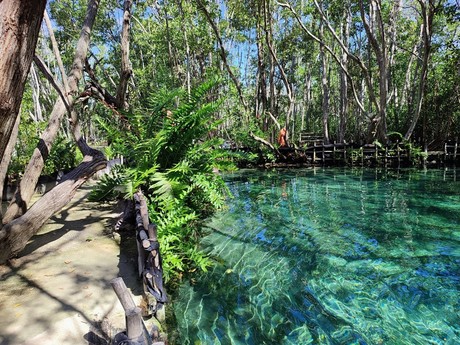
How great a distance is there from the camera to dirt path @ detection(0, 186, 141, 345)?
2.36 metres

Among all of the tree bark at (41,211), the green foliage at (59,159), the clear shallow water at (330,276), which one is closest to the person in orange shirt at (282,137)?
the clear shallow water at (330,276)

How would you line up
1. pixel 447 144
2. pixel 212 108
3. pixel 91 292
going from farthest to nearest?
pixel 447 144 → pixel 212 108 → pixel 91 292

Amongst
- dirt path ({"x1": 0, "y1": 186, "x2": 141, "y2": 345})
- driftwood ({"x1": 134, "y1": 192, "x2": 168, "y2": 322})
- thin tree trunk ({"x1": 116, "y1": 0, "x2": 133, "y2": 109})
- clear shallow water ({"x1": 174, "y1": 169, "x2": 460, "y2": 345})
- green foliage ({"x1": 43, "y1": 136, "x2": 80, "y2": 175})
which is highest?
thin tree trunk ({"x1": 116, "y1": 0, "x2": 133, "y2": 109})

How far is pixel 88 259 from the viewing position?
12.6 feet

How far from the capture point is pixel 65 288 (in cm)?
307

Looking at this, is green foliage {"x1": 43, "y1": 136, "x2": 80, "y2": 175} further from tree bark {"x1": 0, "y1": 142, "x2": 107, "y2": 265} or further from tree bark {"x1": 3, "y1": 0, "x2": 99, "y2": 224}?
tree bark {"x1": 0, "y1": 142, "x2": 107, "y2": 265}

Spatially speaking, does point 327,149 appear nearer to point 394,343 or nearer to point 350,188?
point 350,188

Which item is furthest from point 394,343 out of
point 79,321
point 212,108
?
point 212,108

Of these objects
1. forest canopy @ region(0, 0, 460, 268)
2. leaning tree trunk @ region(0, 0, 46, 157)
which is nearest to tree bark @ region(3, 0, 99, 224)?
forest canopy @ region(0, 0, 460, 268)

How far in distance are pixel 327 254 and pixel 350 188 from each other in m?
5.55

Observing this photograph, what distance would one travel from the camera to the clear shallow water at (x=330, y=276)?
9.32 ft

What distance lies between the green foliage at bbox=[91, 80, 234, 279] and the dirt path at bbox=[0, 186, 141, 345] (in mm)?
717

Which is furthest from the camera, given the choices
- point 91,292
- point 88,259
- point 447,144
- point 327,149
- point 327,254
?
point 327,149

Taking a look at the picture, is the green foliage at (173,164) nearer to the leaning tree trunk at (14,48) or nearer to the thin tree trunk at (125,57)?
the thin tree trunk at (125,57)
